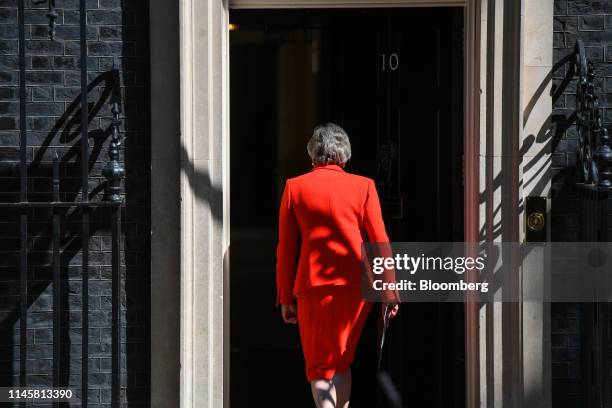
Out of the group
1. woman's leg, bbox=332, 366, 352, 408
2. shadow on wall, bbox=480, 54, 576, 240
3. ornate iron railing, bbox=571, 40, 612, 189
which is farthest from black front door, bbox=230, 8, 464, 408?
woman's leg, bbox=332, 366, 352, 408

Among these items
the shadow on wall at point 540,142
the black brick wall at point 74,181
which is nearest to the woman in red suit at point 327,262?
the shadow on wall at point 540,142

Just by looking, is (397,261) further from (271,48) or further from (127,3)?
(271,48)

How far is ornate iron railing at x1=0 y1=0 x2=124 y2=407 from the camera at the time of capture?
5059mm

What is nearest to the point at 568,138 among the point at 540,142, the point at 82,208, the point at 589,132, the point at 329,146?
the point at 540,142

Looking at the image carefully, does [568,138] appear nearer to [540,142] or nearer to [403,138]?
[540,142]

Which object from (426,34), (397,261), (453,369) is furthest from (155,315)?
(426,34)

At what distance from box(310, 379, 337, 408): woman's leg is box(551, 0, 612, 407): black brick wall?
132cm

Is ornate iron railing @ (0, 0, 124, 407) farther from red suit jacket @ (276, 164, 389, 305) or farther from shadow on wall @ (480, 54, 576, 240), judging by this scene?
shadow on wall @ (480, 54, 576, 240)

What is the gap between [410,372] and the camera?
19.9 feet

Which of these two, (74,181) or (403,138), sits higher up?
(403,138)

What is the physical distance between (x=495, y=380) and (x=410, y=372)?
30.5 inches

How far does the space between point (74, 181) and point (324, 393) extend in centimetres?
180

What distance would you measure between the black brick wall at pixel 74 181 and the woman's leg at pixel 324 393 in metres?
1.02

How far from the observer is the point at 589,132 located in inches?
201
